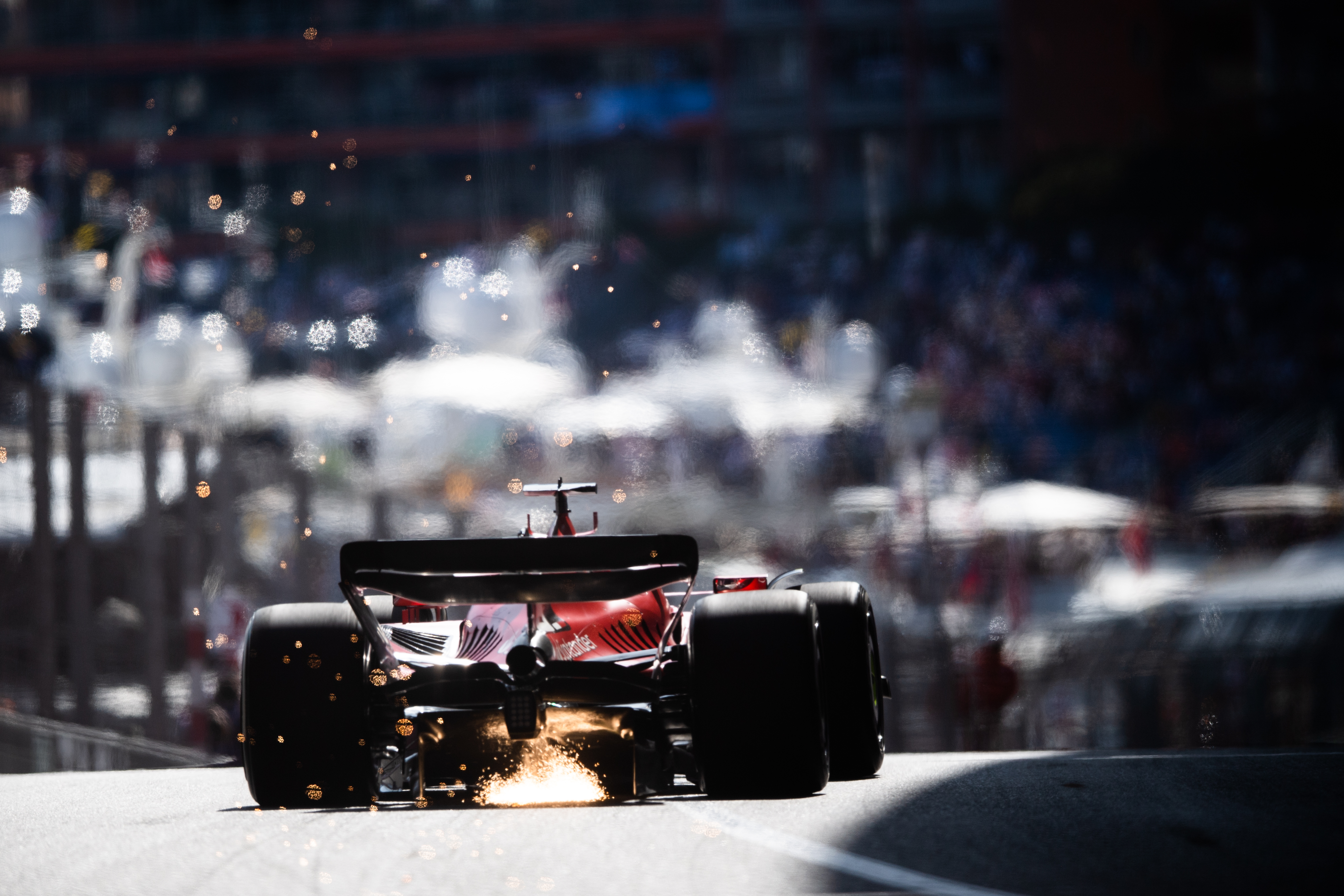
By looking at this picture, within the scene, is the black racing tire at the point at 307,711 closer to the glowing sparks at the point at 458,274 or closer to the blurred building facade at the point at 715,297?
the blurred building facade at the point at 715,297

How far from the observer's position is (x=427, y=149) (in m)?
51.8

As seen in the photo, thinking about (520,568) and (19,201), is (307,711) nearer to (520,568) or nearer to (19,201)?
(520,568)

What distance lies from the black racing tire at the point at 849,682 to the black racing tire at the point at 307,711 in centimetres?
179

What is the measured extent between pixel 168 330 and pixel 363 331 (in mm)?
19004

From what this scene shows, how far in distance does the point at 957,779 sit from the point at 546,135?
44391 millimetres

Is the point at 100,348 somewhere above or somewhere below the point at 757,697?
above

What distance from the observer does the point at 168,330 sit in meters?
16.0

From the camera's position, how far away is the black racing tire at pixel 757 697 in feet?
19.0

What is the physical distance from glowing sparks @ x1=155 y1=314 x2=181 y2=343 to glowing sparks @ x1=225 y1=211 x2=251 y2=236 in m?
31.5

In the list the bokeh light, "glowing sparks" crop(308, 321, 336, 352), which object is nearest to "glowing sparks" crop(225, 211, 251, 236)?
"glowing sparks" crop(308, 321, 336, 352)

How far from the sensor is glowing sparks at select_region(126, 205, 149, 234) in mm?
19780

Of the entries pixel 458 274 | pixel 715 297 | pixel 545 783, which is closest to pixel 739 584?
pixel 545 783

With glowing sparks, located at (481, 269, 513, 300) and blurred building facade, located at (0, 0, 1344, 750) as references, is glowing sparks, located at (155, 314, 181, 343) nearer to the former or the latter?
blurred building facade, located at (0, 0, 1344, 750)

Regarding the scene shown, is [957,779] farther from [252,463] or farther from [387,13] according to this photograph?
[387,13]
